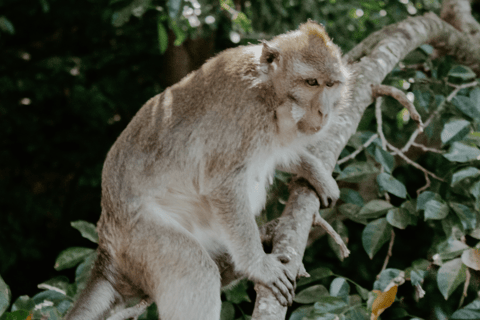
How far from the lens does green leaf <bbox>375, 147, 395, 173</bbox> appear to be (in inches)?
100

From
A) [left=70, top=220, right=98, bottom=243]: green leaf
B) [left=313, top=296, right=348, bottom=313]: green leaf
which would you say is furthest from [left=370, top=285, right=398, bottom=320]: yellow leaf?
[left=70, top=220, right=98, bottom=243]: green leaf

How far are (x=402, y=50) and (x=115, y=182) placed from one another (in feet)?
7.91

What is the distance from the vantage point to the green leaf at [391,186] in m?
2.43

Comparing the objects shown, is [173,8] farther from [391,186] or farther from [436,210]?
[436,210]

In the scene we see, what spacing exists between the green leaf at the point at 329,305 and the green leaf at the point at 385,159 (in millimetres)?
883

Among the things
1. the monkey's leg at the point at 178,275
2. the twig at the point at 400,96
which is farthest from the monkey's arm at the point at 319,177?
the monkey's leg at the point at 178,275

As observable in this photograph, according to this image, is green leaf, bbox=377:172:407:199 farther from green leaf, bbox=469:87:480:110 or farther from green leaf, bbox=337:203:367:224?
green leaf, bbox=469:87:480:110

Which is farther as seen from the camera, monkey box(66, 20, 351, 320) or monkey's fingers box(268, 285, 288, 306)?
→ monkey box(66, 20, 351, 320)

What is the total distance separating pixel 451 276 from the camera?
2.18m

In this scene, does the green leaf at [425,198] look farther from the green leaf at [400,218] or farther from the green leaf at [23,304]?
the green leaf at [23,304]

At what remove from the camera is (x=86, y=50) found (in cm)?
500

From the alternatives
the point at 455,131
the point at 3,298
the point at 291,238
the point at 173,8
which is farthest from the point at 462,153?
the point at 3,298

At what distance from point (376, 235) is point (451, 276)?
1.48ft

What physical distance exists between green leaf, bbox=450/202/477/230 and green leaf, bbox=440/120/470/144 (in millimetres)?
414
